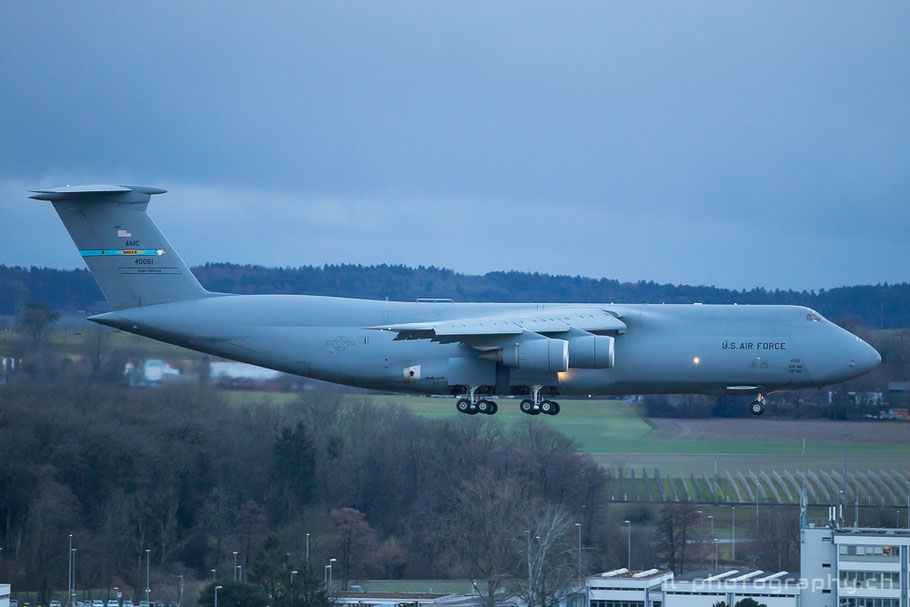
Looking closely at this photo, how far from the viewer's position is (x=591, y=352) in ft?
106

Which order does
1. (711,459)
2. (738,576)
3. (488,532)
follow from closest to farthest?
(738,576)
(711,459)
(488,532)

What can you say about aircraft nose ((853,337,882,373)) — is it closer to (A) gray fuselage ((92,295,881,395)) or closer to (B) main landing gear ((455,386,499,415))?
(A) gray fuselage ((92,295,881,395))

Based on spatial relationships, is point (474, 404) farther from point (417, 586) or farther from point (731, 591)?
point (417, 586)

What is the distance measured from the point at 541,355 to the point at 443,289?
58.4 metres

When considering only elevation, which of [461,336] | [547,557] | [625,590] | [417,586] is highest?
[461,336]

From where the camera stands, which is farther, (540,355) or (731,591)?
(731,591)

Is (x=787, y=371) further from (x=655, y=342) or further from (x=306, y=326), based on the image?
(x=306, y=326)

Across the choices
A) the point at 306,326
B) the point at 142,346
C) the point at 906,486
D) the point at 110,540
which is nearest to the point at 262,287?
the point at 110,540

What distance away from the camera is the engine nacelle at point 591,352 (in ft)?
106

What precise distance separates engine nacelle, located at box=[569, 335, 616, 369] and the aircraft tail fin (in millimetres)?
9403

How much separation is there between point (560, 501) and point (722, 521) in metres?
7.18

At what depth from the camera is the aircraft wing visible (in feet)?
103

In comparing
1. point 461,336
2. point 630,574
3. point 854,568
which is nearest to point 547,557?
point 630,574

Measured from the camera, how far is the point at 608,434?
58.0 m
